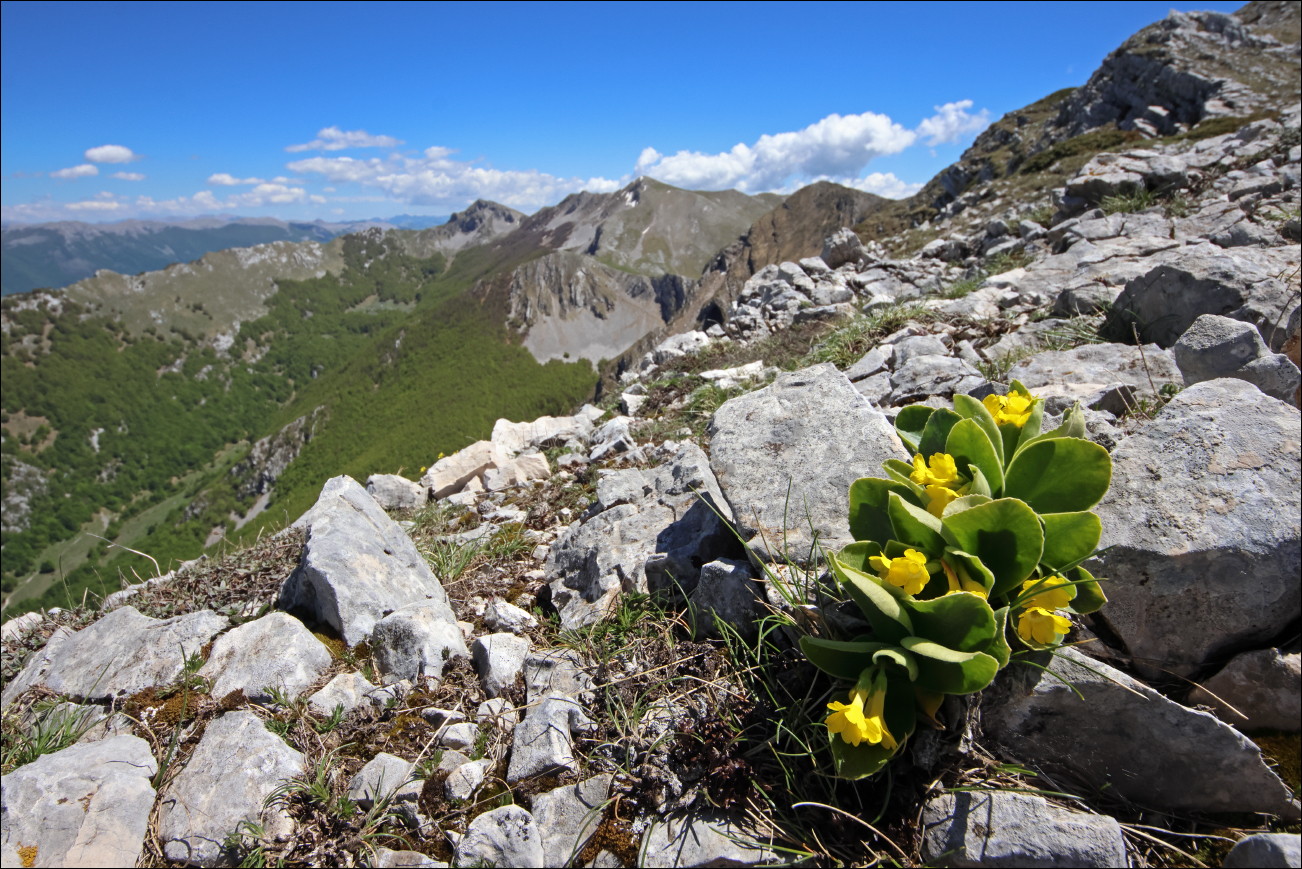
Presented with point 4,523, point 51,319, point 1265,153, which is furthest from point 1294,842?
point 51,319

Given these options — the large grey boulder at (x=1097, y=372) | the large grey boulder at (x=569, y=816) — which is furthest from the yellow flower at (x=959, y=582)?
the large grey boulder at (x=1097, y=372)

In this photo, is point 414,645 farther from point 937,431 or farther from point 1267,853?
point 1267,853

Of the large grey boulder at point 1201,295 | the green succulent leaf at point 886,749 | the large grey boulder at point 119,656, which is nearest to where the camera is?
the green succulent leaf at point 886,749

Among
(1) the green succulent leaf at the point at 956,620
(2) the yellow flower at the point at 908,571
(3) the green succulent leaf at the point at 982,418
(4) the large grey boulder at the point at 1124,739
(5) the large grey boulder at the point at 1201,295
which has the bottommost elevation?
(4) the large grey boulder at the point at 1124,739

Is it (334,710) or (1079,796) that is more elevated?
(1079,796)

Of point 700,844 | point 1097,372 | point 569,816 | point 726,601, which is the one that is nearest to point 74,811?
point 569,816

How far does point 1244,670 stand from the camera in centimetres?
229

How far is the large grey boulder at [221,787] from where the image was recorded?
2.47 m

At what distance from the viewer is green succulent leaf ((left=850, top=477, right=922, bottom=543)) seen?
242 cm

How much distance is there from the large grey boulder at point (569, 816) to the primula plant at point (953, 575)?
3.67 feet

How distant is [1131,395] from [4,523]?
9231 inches

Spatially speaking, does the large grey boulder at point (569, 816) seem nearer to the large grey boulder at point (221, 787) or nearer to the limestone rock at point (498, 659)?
the limestone rock at point (498, 659)

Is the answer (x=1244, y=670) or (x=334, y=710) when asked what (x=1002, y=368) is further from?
(x=334, y=710)

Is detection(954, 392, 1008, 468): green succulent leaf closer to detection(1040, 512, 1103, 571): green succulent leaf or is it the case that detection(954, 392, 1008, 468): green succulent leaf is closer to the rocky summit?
the rocky summit
